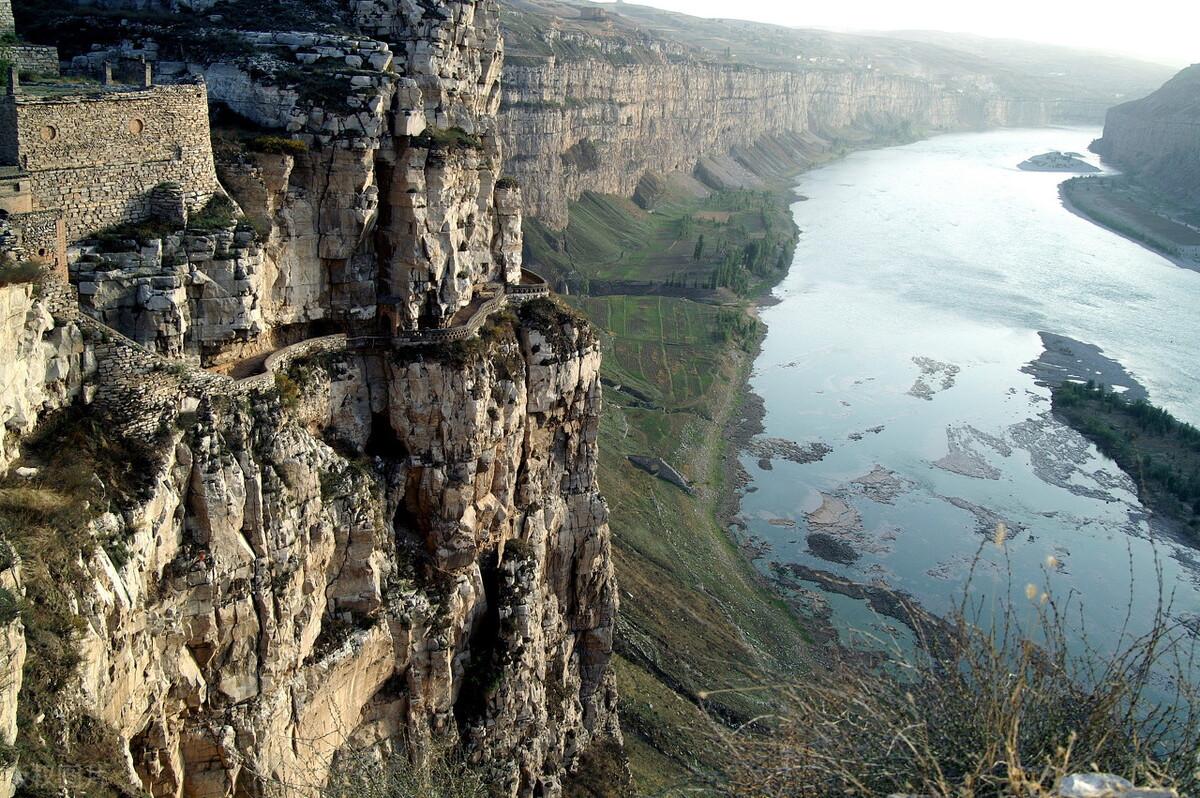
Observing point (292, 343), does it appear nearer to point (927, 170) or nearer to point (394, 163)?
point (394, 163)

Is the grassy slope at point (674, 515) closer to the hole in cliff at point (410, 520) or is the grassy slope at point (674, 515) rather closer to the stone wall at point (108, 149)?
the hole in cliff at point (410, 520)

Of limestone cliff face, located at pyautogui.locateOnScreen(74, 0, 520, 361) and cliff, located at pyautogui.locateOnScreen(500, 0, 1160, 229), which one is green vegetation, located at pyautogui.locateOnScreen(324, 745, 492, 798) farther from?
cliff, located at pyautogui.locateOnScreen(500, 0, 1160, 229)

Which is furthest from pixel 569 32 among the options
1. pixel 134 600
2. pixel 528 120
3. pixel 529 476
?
pixel 134 600

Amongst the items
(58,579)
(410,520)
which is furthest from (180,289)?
(410,520)

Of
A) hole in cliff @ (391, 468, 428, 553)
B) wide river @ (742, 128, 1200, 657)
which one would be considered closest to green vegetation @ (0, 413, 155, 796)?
hole in cliff @ (391, 468, 428, 553)

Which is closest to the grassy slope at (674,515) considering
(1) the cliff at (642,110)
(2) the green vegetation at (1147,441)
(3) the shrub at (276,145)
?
(1) the cliff at (642,110)
